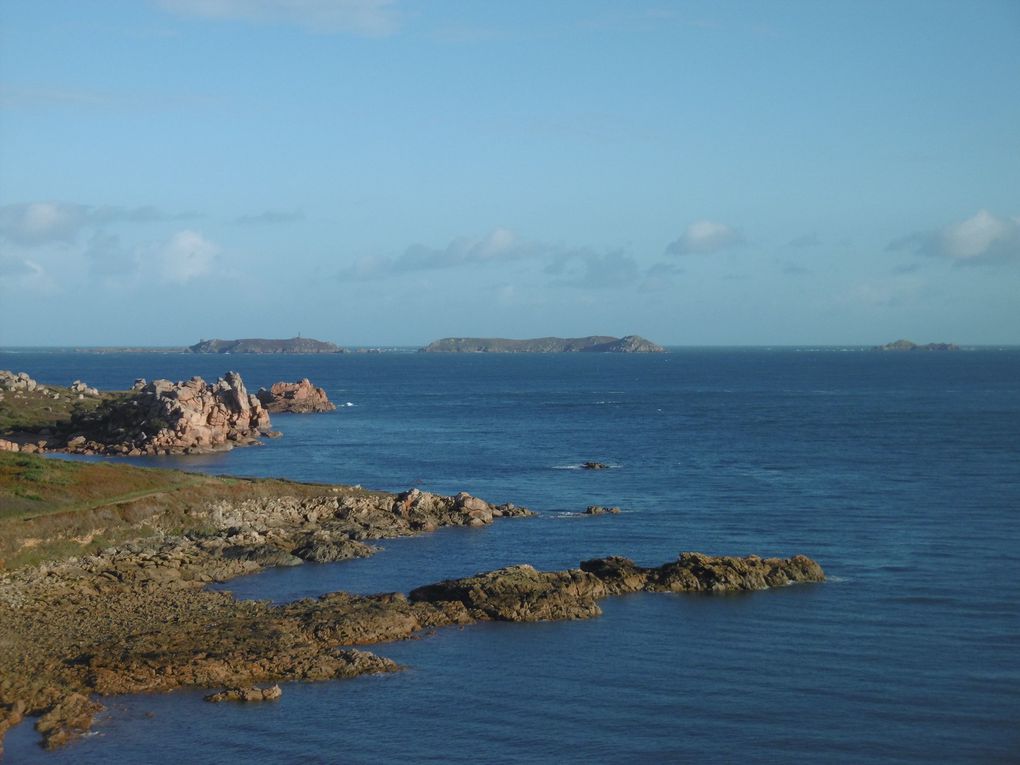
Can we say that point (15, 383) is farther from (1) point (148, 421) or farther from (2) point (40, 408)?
(1) point (148, 421)

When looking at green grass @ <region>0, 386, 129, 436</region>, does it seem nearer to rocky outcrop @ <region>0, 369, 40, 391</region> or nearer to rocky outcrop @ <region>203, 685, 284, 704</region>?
rocky outcrop @ <region>0, 369, 40, 391</region>

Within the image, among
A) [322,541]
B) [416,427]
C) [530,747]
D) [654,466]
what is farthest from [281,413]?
[530,747]

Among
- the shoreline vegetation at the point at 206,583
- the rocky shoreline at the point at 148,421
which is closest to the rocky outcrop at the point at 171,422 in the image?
the rocky shoreline at the point at 148,421

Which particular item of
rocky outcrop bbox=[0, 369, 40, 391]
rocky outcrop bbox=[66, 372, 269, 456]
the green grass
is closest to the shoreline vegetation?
rocky outcrop bbox=[66, 372, 269, 456]

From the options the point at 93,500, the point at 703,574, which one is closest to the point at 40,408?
the point at 93,500

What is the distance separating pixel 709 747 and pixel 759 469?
58352mm

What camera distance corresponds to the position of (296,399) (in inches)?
5915

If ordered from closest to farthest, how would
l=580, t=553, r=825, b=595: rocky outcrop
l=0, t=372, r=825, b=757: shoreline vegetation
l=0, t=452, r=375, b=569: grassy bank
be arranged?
1. l=0, t=372, r=825, b=757: shoreline vegetation
2. l=580, t=553, r=825, b=595: rocky outcrop
3. l=0, t=452, r=375, b=569: grassy bank

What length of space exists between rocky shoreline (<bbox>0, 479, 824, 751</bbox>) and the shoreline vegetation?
0.24 feet

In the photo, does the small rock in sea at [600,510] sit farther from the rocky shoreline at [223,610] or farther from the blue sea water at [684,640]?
the rocky shoreline at [223,610]

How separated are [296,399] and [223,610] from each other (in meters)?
108

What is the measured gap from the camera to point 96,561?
50156 mm

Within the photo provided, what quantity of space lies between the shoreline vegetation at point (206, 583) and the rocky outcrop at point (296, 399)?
7986cm

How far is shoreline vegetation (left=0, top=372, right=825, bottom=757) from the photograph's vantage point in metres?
36.2
